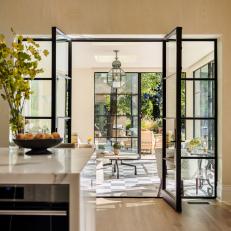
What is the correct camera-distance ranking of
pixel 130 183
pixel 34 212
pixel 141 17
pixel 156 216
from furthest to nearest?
1. pixel 130 183
2. pixel 141 17
3. pixel 156 216
4. pixel 34 212

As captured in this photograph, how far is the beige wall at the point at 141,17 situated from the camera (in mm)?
5496

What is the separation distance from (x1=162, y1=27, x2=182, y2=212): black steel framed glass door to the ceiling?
36 centimetres

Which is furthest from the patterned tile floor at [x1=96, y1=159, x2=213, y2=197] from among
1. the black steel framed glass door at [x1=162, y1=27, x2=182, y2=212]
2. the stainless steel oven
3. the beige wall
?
the stainless steel oven

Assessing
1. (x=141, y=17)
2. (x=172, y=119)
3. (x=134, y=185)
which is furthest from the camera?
(x=134, y=185)

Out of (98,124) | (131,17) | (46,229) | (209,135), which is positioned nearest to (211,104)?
(209,135)

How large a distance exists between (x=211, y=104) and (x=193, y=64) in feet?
2.18

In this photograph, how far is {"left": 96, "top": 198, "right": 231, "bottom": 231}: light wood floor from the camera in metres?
4.21

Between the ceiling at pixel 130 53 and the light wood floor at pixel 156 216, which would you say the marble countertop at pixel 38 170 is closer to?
the light wood floor at pixel 156 216

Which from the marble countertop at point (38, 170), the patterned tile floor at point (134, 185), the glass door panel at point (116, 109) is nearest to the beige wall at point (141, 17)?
the patterned tile floor at point (134, 185)

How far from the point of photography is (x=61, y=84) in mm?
5285

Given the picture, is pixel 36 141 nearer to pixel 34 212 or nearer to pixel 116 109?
pixel 34 212

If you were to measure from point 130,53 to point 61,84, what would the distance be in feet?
14.2

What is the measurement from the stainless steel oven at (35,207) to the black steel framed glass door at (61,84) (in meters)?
3.13

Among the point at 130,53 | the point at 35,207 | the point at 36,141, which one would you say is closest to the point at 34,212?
the point at 35,207
